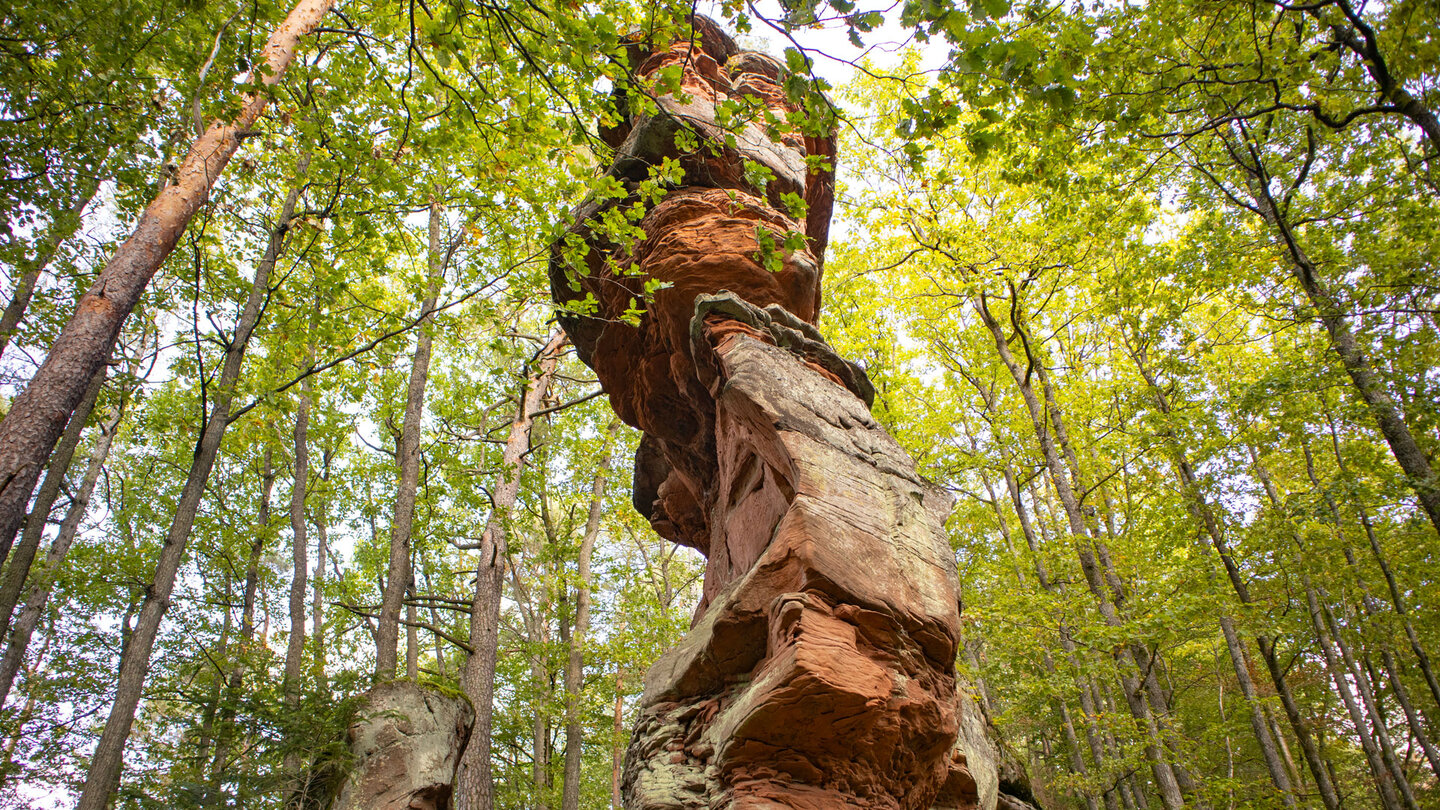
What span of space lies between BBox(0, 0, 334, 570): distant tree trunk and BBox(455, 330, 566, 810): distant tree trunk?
4.23 m

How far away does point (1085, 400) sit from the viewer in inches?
664

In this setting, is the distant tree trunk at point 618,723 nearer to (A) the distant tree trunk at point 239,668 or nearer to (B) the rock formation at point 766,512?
(A) the distant tree trunk at point 239,668

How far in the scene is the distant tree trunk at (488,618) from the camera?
9.91 meters

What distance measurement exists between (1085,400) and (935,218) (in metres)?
6.55

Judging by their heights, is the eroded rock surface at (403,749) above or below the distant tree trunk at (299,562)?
below

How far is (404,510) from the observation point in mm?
11508

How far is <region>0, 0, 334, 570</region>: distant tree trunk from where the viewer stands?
4.73m

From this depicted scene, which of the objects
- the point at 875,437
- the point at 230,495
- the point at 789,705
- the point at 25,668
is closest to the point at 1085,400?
the point at 875,437

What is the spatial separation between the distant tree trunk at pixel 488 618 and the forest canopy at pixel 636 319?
7 cm

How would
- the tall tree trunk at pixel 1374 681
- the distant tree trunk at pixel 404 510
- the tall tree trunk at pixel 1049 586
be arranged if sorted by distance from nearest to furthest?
the distant tree trunk at pixel 404 510 < the tall tree trunk at pixel 1049 586 < the tall tree trunk at pixel 1374 681

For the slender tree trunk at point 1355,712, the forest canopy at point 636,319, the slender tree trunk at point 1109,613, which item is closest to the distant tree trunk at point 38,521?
the forest canopy at point 636,319

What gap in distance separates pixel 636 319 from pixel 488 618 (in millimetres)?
5946

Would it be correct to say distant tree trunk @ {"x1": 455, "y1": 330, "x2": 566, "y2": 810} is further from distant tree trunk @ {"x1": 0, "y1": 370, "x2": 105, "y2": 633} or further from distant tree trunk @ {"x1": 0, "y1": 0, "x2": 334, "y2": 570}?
distant tree trunk @ {"x1": 0, "y1": 370, "x2": 105, "y2": 633}

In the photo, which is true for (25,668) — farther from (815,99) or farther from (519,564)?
(815,99)
